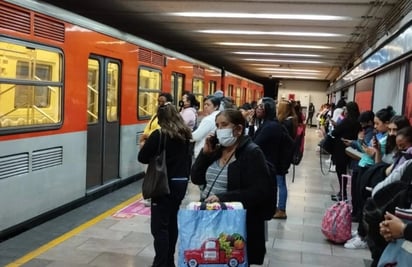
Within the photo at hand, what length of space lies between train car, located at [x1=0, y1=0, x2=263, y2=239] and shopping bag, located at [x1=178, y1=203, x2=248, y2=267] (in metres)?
2.73

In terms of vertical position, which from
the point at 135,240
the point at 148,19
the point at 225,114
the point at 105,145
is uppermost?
the point at 148,19

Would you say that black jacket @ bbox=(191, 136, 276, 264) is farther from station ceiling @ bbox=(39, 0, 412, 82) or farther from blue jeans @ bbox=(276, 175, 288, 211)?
station ceiling @ bbox=(39, 0, 412, 82)

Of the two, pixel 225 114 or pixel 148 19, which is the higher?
pixel 148 19

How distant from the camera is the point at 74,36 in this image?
230 inches

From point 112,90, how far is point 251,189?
488 cm

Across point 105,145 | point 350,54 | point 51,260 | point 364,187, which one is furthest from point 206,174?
point 350,54

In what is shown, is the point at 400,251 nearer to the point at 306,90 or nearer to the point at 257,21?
the point at 257,21

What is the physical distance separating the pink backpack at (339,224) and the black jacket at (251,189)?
2.65 meters

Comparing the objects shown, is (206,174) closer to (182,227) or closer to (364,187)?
(182,227)

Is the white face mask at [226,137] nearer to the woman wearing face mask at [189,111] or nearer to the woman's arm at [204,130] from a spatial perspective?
the woman's arm at [204,130]

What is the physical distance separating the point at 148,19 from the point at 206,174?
733 cm

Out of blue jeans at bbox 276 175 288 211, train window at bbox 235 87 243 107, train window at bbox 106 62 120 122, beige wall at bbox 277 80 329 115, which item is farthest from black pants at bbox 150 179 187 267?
beige wall at bbox 277 80 329 115

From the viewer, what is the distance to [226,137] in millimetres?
2832

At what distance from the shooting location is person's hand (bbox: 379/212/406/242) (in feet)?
6.79
